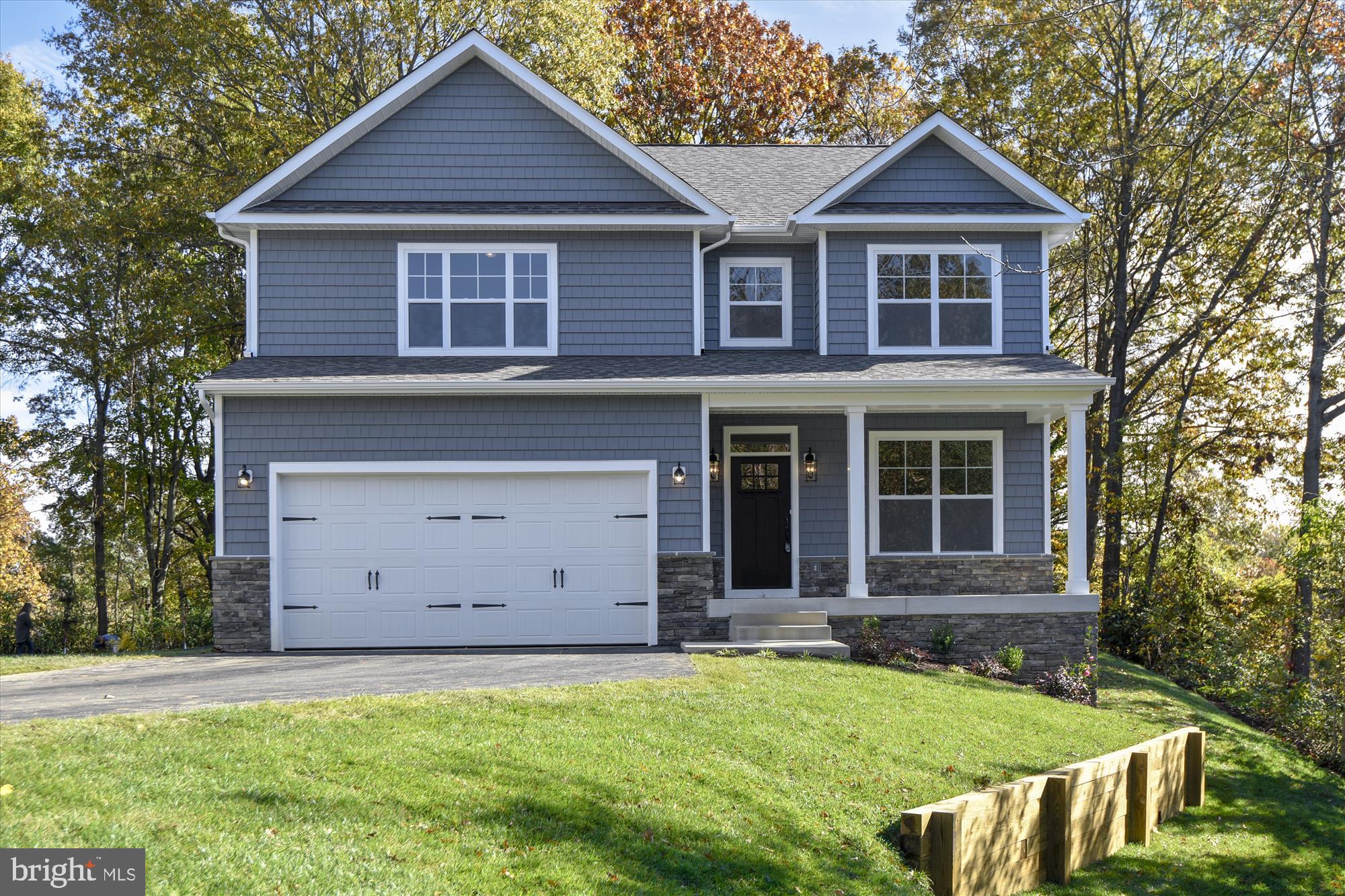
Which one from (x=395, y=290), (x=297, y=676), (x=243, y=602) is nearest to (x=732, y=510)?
(x=395, y=290)

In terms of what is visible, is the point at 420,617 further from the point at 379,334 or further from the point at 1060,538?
the point at 1060,538

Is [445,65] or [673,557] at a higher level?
[445,65]

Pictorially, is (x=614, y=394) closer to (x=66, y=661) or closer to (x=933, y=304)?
(x=933, y=304)

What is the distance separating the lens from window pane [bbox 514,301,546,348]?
1484cm

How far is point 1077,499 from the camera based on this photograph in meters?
14.3

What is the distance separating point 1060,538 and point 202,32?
2111cm

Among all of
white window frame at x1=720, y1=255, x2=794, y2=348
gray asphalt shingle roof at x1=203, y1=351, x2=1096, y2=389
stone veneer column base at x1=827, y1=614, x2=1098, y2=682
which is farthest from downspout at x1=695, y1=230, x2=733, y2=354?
stone veneer column base at x1=827, y1=614, x2=1098, y2=682

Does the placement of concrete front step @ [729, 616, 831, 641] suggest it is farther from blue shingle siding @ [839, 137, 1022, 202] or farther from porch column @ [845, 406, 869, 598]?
blue shingle siding @ [839, 137, 1022, 202]

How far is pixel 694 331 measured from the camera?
1500 centimetres

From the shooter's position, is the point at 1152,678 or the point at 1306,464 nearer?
the point at 1152,678

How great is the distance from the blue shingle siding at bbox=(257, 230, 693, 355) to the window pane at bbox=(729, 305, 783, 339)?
1119 millimetres

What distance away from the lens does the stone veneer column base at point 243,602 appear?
13.6 m

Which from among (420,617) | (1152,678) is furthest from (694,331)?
(1152,678)

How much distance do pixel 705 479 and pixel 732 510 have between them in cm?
194
